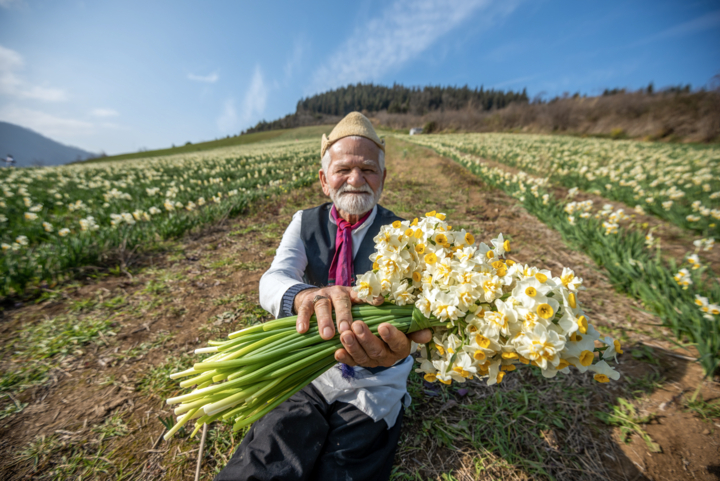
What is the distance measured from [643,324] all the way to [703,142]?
32.0m

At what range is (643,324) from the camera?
2904 millimetres

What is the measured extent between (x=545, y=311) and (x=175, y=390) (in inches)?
112

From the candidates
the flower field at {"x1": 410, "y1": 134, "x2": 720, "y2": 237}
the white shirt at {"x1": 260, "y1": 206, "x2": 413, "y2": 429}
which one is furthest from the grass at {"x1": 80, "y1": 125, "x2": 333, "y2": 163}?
the white shirt at {"x1": 260, "y1": 206, "x2": 413, "y2": 429}

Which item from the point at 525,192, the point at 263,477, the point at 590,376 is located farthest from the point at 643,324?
the point at 525,192

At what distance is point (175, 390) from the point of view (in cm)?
224

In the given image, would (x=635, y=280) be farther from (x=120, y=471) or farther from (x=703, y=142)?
(x=703, y=142)

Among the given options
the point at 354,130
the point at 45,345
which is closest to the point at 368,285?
the point at 354,130

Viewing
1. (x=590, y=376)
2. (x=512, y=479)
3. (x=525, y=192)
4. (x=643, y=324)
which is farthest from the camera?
(x=525, y=192)

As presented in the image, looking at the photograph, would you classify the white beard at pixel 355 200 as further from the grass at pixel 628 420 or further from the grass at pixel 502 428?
the grass at pixel 628 420

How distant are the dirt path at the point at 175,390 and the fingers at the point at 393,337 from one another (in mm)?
1176

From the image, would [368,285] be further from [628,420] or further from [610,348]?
[628,420]

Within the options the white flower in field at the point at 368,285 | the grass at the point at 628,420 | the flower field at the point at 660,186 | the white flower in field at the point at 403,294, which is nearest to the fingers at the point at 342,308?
the white flower in field at the point at 368,285

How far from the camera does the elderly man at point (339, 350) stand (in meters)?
1.38

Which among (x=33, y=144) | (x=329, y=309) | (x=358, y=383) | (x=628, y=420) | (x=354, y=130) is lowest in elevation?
(x=628, y=420)
